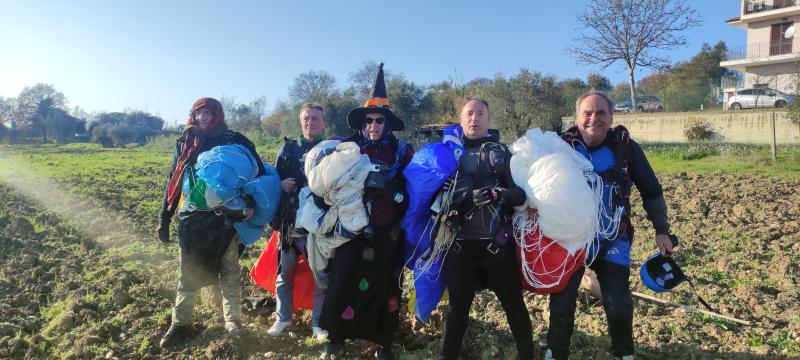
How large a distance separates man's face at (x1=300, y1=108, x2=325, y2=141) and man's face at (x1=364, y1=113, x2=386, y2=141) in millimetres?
491

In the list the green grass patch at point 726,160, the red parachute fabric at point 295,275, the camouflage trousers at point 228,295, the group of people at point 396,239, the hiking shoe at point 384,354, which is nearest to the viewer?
the group of people at point 396,239

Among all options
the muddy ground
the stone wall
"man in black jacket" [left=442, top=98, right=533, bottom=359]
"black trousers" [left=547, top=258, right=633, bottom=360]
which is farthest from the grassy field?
the stone wall

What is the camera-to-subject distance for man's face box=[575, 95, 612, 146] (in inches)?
116

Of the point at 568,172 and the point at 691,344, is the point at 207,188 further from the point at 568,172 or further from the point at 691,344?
the point at 691,344

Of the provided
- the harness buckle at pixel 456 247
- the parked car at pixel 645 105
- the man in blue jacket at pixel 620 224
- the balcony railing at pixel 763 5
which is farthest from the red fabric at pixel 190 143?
the balcony railing at pixel 763 5

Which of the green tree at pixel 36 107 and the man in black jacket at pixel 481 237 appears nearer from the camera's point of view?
the man in black jacket at pixel 481 237

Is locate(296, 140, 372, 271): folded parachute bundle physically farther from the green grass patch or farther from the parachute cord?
the green grass patch

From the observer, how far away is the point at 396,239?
330cm

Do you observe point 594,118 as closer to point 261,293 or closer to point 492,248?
point 492,248

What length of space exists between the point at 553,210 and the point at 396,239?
103cm

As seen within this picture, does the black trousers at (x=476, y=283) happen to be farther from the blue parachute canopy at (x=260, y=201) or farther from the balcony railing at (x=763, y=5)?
the balcony railing at (x=763, y=5)

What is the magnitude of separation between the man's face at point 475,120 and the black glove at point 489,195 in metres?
0.38

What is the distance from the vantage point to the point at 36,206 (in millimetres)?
9414

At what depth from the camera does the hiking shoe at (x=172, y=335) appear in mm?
3691
